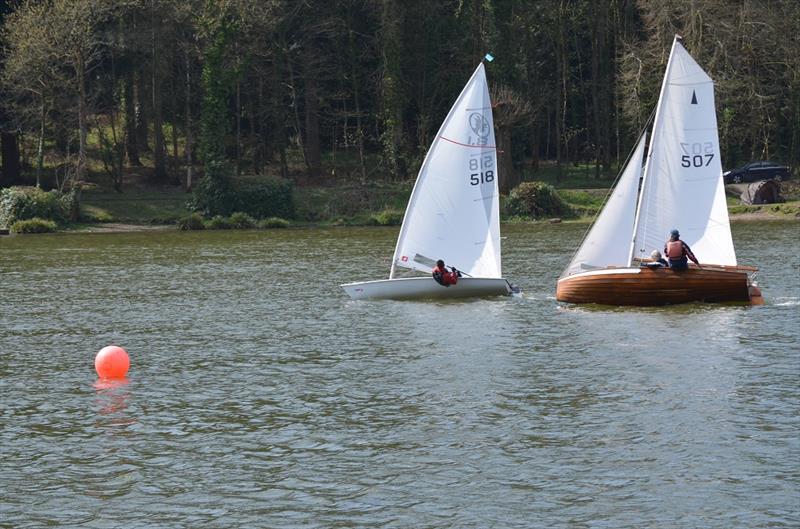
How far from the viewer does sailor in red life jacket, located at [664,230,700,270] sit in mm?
34625

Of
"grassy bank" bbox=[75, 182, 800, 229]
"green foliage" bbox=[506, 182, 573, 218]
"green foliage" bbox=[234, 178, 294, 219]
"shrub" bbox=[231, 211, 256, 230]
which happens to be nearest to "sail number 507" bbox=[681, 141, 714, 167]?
"grassy bank" bbox=[75, 182, 800, 229]

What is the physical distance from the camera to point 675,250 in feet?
113

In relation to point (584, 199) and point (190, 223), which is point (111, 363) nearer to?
point (190, 223)

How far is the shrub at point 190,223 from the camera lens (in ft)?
242

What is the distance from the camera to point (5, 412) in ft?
77.9

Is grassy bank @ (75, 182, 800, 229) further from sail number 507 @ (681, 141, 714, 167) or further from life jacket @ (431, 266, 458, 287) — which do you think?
sail number 507 @ (681, 141, 714, 167)

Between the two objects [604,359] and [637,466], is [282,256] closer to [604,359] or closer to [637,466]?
[604,359]

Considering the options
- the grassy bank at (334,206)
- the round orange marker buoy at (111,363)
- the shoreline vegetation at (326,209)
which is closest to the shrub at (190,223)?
the shoreline vegetation at (326,209)

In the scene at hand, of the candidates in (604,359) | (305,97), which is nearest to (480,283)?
(604,359)

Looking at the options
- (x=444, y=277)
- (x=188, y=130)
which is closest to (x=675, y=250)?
(x=444, y=277)

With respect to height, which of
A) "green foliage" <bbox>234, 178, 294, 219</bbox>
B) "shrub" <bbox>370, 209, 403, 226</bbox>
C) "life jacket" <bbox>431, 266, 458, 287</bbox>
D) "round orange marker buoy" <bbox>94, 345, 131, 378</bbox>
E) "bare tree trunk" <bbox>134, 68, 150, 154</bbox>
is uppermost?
"bare tree trunk" <bbox>134, 68, 150, 154</bbox>

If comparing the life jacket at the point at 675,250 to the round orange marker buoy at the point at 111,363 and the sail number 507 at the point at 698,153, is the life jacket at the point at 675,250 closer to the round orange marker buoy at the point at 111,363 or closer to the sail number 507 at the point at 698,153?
the sail number 507 at the point at 698,153

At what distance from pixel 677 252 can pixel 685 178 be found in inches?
115

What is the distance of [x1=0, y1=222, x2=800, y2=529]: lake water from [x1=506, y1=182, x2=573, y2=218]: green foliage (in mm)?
34603
